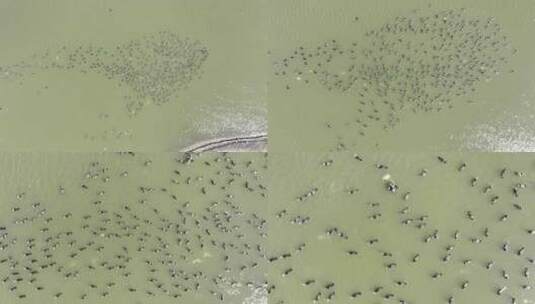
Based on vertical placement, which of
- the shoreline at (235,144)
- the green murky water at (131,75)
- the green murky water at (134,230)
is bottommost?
the green murky water at (134,230)

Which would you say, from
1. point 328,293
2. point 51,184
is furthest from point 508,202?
point 51,184

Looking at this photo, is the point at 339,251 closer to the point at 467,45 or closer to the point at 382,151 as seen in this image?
the point at 382,151

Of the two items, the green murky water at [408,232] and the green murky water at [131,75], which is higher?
the green murky water at [131,75]

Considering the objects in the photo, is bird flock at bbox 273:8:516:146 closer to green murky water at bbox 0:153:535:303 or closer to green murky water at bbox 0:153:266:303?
green murky water at bbox 0:153:535:303

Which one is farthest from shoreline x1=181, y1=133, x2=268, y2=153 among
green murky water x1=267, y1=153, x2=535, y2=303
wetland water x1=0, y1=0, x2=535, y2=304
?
green murky water x1=267, y1=153, x2=535, y2=303

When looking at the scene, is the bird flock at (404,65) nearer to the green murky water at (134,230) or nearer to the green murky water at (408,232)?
the green murky water at (408,232)

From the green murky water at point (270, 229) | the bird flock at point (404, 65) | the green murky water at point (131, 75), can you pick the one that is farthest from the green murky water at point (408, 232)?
the green murky water at point (131, 75)

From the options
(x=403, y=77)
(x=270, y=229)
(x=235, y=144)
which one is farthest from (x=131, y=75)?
(x=403, y=77)
